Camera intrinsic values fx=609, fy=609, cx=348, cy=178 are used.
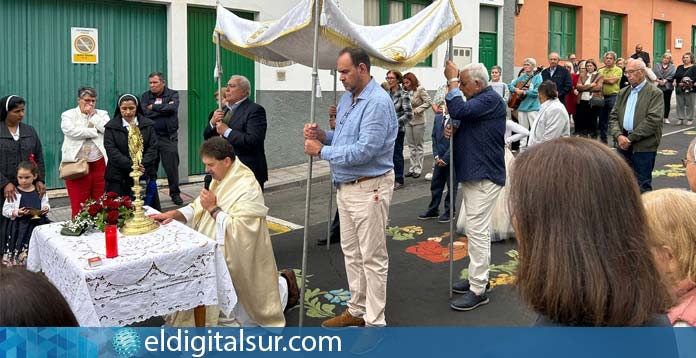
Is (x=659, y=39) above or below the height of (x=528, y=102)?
above

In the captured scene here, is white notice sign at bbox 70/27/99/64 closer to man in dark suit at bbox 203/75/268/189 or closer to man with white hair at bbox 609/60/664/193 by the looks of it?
man in dark suit at bbox 203/75/268/189

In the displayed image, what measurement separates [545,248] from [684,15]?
26.6 m

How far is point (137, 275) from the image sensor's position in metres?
3.55

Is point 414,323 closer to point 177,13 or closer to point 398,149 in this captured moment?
point 398,149

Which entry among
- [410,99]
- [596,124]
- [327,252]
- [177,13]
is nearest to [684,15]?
[596,124]

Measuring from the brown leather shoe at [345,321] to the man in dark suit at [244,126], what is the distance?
2038 mm

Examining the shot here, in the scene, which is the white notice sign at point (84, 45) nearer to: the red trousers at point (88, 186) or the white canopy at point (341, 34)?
the red trousers at point (88, 186)

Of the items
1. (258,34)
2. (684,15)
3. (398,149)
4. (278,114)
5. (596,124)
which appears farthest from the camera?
(684,15)

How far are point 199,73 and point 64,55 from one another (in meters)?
2.12

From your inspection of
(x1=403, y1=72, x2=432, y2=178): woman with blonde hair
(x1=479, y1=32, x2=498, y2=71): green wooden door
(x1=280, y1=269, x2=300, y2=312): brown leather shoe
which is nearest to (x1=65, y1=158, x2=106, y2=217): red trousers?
(x1=280, y1=269, x2=300, y2=312): brown leather shoe

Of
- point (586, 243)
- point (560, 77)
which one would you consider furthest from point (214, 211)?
point (560, 77)

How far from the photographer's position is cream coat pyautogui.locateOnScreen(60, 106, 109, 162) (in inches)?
267

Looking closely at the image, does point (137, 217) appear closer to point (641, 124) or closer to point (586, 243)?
point (586, 243)

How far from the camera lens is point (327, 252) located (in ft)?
21.1
